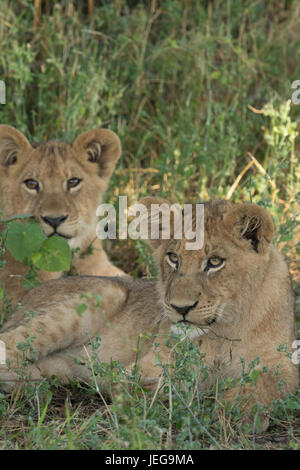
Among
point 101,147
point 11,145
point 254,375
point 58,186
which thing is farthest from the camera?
point 101,147

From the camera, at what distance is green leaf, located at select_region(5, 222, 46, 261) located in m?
4.53

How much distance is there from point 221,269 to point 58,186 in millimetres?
1922

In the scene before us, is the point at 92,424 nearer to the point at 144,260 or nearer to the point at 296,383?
the point at 296,383

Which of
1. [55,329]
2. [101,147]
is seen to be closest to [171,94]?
[101,147]

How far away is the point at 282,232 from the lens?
5.32 m

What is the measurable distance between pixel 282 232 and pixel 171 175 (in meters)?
1.64

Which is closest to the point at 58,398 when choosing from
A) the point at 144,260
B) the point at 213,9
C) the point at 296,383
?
the point at 296,383

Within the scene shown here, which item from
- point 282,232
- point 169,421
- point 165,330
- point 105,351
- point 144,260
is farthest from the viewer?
point 144,260

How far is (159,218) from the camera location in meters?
4.34

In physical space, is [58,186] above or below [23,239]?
above

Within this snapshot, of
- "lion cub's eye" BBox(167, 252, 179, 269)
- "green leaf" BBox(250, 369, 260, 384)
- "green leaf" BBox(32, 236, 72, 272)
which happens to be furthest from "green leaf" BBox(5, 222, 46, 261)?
"green leaf" BBox(250, 369, 260, 384)

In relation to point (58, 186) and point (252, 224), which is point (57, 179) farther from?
point (252, 224)

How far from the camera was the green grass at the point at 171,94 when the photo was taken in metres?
6.65

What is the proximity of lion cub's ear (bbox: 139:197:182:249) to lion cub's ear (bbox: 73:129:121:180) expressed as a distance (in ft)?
4.69
